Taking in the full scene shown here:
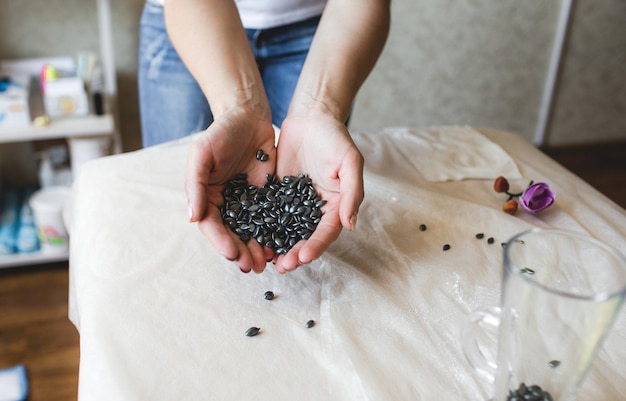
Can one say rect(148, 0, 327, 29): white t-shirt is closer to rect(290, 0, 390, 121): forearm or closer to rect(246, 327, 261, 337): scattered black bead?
rect(290, 0, 390, 121): forearm

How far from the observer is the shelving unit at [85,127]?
5.76 ft

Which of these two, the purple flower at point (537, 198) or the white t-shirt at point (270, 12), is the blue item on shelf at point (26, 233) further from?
the purple flower at point (537, 198)

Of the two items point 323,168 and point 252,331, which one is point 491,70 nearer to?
point 323,168

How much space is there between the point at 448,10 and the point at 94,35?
134 centimetres

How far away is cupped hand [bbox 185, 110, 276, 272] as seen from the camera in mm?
798

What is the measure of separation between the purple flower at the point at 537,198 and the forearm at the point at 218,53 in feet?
1.47

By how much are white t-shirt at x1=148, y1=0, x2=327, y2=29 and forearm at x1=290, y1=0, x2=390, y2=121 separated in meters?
0.11

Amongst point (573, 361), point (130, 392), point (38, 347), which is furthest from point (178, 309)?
point (38, 347)

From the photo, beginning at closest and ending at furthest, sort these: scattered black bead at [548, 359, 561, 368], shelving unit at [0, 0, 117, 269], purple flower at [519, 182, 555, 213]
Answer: scattered black bead at [548, 359, 561, 368] → purple flower at [519, 182, 555, 213] → shelving unit at [0, 0, 117, 269]

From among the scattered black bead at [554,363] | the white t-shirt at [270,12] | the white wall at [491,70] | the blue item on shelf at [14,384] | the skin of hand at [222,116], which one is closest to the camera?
the scattered black bead at [554,363]

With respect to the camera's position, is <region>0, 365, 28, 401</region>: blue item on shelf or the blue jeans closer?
the blue jeans

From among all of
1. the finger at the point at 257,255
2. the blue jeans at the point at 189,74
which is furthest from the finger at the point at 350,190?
the blue jeans at the point at 189,74

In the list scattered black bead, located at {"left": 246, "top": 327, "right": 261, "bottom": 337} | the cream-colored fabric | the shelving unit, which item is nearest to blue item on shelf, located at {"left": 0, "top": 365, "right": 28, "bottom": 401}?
the shelving unit

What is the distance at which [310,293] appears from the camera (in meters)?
0.80
